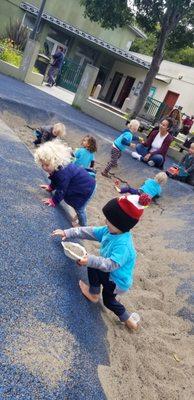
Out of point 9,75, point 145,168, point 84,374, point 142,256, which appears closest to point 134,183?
point 145,168

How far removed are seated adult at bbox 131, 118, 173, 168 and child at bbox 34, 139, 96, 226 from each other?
5.69 meters

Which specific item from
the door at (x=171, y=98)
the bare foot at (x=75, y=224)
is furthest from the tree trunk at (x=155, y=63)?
the bare foot at (x=75, y=224)

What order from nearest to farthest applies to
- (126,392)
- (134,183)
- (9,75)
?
1. (126,392)
2. (134,183)
3. (9,75)

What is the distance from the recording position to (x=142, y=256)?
609 cm

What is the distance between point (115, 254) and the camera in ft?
11.5

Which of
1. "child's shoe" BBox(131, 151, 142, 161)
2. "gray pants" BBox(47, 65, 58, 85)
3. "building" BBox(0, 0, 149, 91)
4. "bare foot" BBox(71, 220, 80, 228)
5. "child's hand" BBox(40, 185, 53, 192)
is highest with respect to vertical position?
"building" BBox(0, 0, 149, 91)

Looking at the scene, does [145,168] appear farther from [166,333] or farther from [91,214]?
[166,333]

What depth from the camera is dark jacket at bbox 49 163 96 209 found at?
16.2 feet

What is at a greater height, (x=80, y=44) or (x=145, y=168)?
(x=80, y=44)

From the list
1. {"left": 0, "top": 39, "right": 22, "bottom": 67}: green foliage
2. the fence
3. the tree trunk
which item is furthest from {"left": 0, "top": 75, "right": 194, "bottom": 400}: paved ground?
the fence

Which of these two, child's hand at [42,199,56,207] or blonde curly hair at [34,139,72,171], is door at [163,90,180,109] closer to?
child's hand at [42,199,56,207]

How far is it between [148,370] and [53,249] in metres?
1.43

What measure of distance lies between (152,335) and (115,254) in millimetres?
1174

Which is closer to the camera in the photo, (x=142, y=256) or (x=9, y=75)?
(x=142, y=256)
